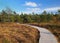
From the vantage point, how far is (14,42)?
1449 centimetres

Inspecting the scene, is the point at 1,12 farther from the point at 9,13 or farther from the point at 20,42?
the point at 20,42

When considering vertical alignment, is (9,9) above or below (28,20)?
above

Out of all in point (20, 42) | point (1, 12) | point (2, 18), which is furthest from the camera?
point (1, 12)

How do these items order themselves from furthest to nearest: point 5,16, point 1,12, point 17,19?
point 17,19, point 1,12, point 5,16

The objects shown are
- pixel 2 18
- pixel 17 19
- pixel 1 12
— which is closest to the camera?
pixel 2 18

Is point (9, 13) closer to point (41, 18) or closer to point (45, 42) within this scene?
point (41, 18)

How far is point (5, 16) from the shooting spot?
71062mm

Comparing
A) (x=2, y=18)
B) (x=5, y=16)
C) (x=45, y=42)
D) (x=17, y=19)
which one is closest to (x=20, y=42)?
(x=45, y=42)

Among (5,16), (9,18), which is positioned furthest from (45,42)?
(9,18)

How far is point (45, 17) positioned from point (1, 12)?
23.9 meters

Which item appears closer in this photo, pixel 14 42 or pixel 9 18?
pixel 14 42

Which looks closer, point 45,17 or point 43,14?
point 45,17

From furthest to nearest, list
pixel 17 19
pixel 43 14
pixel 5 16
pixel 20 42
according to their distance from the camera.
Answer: pixel 43 14 → pixel 17 19 → pixel 5 16 → pixel 20 42

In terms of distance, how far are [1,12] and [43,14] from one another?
28.8m
